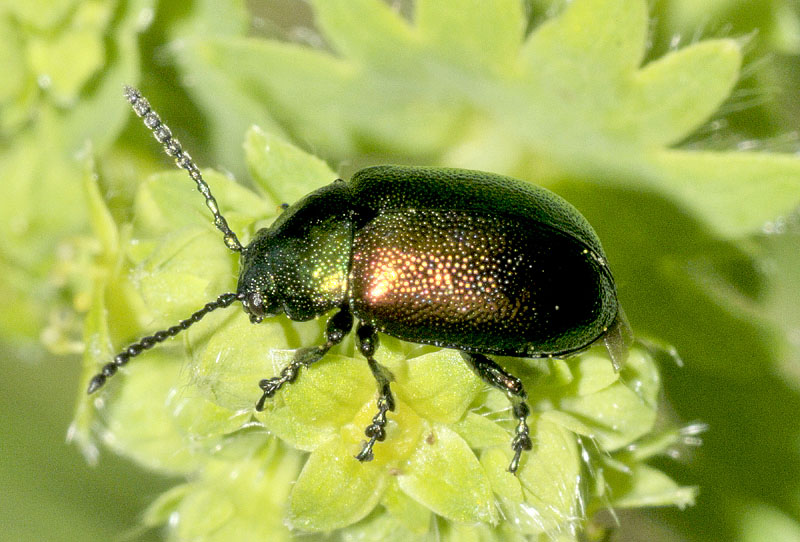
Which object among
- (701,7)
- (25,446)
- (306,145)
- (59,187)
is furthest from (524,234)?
(25,446)

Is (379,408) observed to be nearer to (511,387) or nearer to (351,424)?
(351,424)

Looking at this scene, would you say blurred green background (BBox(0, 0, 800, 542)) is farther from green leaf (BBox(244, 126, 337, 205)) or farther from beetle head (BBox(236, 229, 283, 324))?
beetle head (BBox(236, 229, 283, 324))

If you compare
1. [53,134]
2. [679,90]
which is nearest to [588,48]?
[679,90]

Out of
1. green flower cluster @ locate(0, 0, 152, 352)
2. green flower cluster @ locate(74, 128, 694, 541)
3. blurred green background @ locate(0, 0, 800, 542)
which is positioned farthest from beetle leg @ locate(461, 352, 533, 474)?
green flower cluster @ locate(0, 0, 152, 352)

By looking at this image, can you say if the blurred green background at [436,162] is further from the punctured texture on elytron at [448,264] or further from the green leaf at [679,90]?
the punctured texture on elytron at [448,264]

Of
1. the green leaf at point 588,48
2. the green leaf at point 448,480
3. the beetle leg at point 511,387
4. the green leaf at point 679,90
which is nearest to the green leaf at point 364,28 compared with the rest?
the green leaf at point 588,48

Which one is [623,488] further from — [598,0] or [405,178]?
[598,0]
